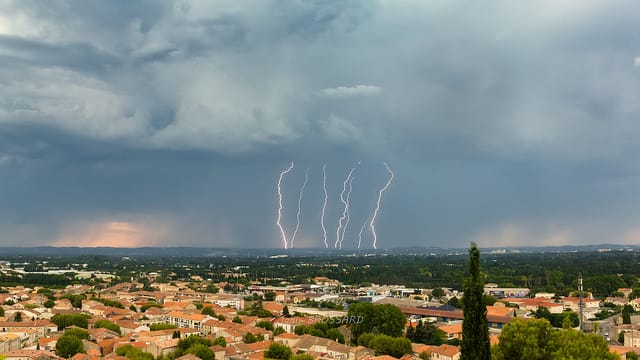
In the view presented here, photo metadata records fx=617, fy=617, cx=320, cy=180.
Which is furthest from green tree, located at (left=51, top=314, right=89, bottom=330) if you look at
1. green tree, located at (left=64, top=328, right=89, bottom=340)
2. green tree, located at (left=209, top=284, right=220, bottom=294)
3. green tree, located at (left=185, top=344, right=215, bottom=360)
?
green tree, located at (left=209, top=284, right=220, bottom=294)

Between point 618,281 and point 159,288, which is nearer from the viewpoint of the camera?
point 618,281

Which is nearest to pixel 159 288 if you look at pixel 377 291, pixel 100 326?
pixel 377 291

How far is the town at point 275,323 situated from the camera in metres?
44.3

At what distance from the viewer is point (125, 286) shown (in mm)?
110812

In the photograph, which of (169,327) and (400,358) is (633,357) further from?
(169,327)

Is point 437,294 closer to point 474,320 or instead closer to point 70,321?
point 70,321

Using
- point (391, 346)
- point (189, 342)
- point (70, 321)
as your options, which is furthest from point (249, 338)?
point (70, 321)

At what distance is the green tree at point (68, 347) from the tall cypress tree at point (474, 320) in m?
32.0

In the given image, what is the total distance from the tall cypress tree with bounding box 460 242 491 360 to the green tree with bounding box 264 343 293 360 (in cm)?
1991

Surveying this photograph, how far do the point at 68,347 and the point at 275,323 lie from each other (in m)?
20.9

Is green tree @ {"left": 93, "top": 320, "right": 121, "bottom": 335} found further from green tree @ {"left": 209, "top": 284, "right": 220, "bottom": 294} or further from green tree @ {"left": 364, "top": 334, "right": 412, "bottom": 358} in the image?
green tree @ {"left": 209, "top": 284, "right": 220, "bottom": 294}

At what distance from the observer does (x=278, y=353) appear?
1615 inches

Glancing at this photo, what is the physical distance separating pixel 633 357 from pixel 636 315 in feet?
95.1

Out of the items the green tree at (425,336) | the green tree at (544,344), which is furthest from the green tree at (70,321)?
the green tree at (544,344)
